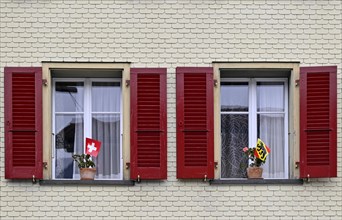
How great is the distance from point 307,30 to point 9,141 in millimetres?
4401

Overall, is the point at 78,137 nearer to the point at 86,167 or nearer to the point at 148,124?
the point at 86,167

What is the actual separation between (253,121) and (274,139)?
15.7 inches

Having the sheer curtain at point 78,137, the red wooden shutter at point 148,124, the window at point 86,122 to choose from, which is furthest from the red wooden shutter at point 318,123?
the sheer curtain at point 78,137

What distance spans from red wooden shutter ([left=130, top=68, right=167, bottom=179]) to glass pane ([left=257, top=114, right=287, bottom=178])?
150 cm

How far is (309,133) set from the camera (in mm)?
13547

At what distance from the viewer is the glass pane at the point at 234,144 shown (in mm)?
13953

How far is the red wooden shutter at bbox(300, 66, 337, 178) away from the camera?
1351 cm

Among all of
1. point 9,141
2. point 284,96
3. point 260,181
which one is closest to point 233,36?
point 284,96

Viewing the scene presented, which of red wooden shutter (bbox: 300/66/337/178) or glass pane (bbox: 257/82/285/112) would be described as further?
glass pane (bbox: 257/82/285/112)

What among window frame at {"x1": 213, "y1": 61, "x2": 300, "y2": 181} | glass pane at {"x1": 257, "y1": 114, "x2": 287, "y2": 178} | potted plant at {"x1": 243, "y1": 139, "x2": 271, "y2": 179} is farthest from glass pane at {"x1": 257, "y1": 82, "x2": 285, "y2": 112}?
potted plant at {"x1": 243, "y1": 139, "x2": 271, "y2": 179}

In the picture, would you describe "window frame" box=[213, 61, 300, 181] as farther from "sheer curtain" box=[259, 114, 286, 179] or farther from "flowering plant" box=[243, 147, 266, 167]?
"flowering plant" box=[243, 147, 266, 167]

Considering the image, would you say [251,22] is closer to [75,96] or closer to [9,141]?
[75,96]

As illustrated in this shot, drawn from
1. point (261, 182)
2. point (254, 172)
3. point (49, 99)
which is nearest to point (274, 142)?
point (254, 172)

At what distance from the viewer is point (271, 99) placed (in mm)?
14141
